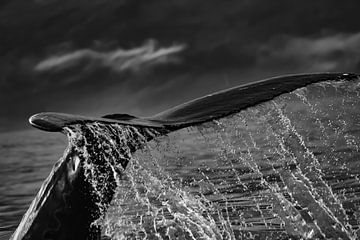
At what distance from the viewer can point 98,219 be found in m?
4.22

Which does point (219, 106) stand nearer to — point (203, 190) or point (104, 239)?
point (104, 239)

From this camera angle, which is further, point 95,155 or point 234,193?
point 234,193

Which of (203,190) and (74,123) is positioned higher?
(74,123)

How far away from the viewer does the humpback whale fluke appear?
12.8ft

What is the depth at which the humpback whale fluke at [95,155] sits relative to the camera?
391 cm

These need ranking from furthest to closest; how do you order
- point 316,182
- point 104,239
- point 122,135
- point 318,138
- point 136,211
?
1. point 318,138
2. point 316,182
3. point 136,211
4. point 104,239
5. point 122,135

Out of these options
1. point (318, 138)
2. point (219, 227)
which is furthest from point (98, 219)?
point (318, 138)

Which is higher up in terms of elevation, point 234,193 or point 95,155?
point 95,155

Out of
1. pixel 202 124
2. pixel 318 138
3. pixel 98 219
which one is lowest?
pixel 318 138

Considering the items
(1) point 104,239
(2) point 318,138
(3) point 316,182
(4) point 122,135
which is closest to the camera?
(4) point 122,135

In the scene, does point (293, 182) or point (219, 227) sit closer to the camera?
point (219, 227)

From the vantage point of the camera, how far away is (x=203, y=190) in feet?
31.1

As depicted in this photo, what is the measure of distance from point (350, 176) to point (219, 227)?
370 centimetres

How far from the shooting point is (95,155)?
4266 millimetres
